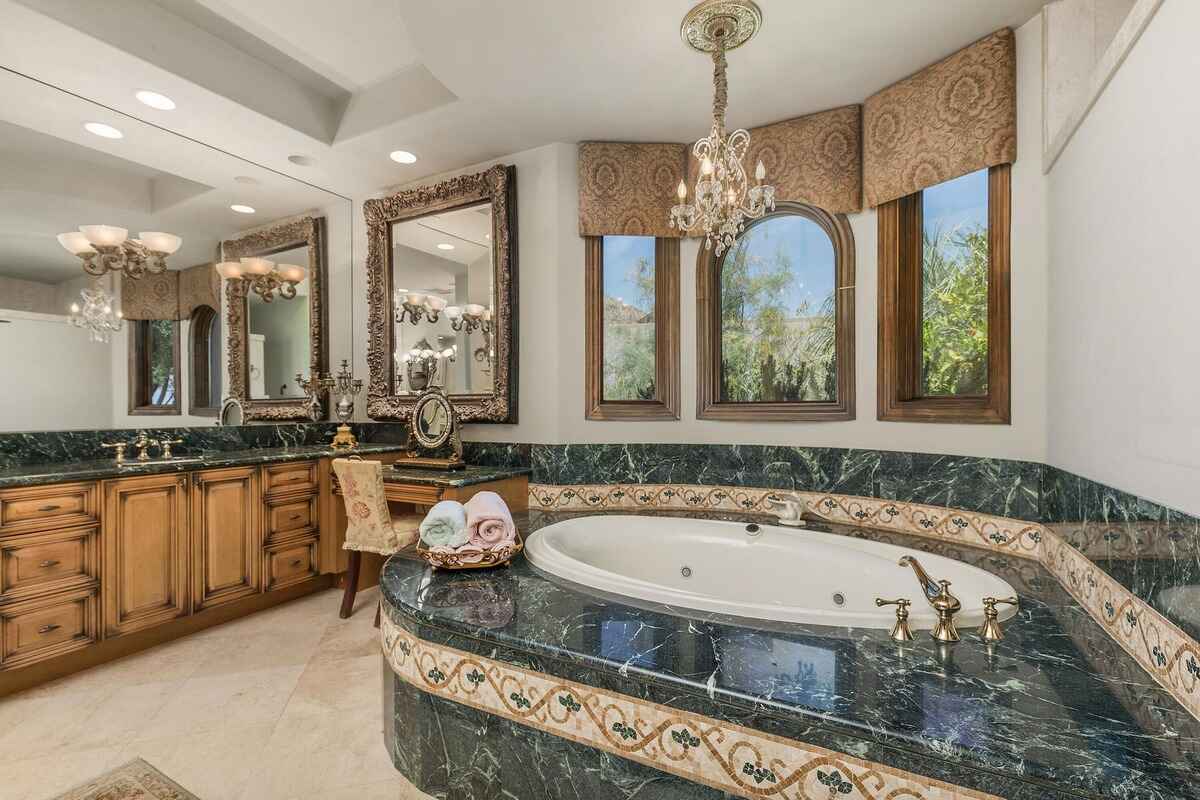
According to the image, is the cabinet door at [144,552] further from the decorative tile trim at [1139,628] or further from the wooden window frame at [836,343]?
the decorative tile trim at [1139,628]

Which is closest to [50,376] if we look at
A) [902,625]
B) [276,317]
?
[276,317]

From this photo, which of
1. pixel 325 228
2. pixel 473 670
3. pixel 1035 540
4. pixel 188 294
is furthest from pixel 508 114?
pixel 1035 540

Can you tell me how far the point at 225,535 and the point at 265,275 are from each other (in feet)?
5.64

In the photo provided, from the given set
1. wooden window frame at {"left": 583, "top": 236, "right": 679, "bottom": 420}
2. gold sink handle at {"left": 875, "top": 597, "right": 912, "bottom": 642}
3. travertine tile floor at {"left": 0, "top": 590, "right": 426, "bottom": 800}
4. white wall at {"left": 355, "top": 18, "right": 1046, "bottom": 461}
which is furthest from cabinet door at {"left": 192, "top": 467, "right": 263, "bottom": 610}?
gold sink handle at {"left": 875, "top": 597, "right": 912, "bottom": 642}

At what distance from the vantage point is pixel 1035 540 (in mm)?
1992

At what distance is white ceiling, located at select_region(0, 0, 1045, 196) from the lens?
1951mm

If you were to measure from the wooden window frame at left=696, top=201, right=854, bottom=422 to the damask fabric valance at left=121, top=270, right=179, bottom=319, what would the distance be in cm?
291

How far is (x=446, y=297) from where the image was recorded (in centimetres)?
329

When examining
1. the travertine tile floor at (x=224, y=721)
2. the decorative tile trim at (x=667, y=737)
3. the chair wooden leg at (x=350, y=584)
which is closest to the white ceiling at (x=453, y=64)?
the decorative tile trim at (x=667, y=737)

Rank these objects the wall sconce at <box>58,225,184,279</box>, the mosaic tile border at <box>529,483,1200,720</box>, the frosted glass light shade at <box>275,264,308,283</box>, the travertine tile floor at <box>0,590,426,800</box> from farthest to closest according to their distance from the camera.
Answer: the frosted glass light shade at <box>275,264,308,283</box> → the wall sconce at <box>58,225,184,279</box> → the travertine tile floor at <box>0,590,426,800</box> → the mosaic tile border at <box>529,483,1200,720</box>

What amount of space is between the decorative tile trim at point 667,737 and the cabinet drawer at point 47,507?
1883 mm

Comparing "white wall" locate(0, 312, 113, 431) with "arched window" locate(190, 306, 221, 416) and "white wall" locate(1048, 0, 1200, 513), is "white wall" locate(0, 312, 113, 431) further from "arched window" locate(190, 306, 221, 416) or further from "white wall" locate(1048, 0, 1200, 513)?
"white wall" locate(1048, 0, 1200, 513)

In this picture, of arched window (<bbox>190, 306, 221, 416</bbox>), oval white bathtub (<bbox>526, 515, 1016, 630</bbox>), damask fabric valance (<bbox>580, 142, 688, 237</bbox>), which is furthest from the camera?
arched window (<bbox>190, 306, 221, 416</bbox>)

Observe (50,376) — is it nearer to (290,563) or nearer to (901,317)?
(290,563)
